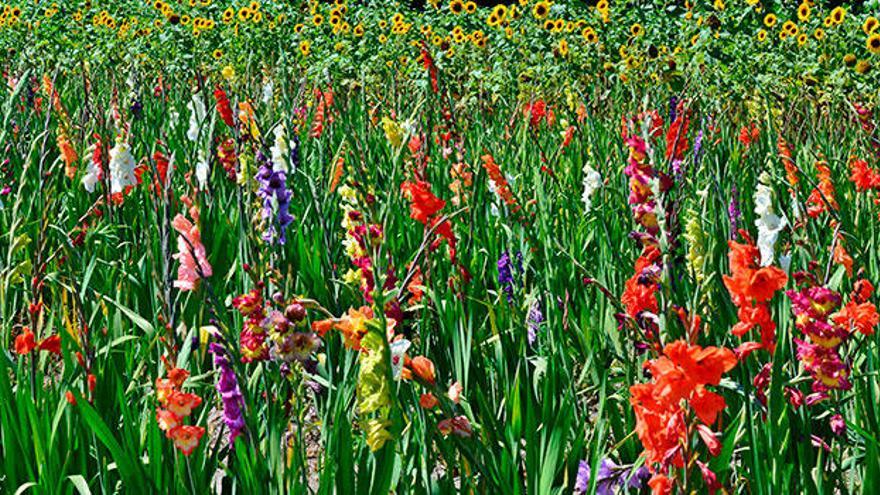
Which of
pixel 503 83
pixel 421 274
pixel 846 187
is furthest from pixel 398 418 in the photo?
pixel 503 83

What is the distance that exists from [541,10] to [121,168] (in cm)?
550

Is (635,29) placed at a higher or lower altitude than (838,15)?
lower

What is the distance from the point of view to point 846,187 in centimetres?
365

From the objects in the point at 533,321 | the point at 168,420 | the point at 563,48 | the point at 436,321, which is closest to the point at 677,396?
the point at 168,420

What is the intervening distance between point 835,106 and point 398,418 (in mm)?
4403

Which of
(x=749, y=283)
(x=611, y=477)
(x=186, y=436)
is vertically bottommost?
(x=611, y=477)

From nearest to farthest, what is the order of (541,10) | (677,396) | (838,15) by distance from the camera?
(677,396) < (838,15) < (541,10)

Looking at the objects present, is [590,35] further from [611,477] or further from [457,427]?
[457,427]

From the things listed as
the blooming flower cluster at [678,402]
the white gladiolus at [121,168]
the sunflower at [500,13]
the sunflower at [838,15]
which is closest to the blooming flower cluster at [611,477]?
the blooming flower cluster at [678,402]

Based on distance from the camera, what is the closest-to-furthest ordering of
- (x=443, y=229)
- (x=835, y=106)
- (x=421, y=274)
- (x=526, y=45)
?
(x=443, y=229) → (x=421, y=274) → (x=835, y=106) → (x=526, y=45)

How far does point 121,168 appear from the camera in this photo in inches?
111

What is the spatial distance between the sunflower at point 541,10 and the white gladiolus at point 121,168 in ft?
17.8

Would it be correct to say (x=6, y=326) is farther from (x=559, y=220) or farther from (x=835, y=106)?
(x=835, y=106)

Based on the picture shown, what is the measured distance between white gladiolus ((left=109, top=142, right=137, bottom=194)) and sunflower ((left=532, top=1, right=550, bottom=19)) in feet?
17.8
